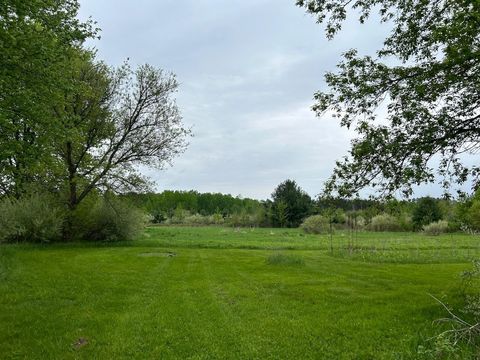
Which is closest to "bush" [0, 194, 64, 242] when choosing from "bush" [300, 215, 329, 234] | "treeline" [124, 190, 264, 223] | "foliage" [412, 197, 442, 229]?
"bush" [300, 215, 329, 234]

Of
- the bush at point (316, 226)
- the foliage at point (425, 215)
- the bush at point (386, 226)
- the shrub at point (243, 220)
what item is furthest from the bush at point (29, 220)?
the shrub at point (243, 220)

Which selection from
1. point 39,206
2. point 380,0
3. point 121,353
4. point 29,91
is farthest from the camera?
point 39,206

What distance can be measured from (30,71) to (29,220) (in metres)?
16.1

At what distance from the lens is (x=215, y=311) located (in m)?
9.58

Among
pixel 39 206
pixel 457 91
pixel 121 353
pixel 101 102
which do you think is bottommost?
pixel 121 353

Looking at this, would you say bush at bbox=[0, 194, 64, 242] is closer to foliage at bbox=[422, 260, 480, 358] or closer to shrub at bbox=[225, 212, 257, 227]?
foliage at bbox=[422, 260, 480, 358]

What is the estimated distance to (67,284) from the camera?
1274 cm

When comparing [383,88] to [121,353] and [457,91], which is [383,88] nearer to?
[457,91]

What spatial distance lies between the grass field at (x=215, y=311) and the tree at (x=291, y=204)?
173 feet

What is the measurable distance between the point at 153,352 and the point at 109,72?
81.8 feet

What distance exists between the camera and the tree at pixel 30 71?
1161 centimetres

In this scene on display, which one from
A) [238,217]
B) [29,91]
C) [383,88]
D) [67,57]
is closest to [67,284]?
[29,91]

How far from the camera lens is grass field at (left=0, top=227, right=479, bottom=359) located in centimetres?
708

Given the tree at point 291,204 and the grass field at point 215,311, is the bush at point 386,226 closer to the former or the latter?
the tree at point 291,204
